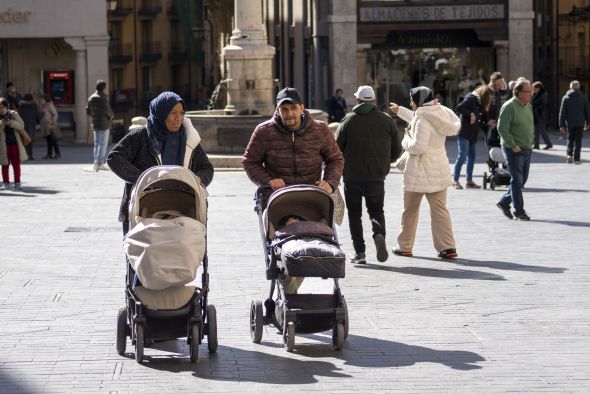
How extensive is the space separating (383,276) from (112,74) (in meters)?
40.5

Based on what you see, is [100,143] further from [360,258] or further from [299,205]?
[299,205]

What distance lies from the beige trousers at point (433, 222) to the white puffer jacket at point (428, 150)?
117 millimetres

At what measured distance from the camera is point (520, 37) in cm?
4572

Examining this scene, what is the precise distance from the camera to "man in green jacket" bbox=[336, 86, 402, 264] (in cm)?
1493

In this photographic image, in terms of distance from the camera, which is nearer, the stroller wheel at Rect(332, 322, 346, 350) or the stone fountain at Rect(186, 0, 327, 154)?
the stroller wheel at Rect(332, 322, 346, 350)

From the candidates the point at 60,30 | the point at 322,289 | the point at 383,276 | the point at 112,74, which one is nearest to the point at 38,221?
the point at 383,276

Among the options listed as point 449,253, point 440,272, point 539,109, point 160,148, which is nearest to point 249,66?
point 539,109

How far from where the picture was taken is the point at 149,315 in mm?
10250

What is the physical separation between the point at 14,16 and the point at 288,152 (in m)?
35.5

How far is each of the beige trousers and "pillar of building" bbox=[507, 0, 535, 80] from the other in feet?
99.8

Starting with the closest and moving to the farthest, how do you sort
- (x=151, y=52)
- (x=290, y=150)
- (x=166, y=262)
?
(x=166, y=262) → (x=290, y=150) → (x=151, y=52)

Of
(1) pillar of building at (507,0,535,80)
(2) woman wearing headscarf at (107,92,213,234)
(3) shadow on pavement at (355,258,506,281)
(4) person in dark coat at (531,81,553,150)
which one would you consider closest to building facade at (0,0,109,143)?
(1) pillar of building at (507,0,535,80)

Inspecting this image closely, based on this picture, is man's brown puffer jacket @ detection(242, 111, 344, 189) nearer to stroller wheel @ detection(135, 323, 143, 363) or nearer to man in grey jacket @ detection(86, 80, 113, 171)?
stroller wheel @ detection(135, 323, 143, 363)

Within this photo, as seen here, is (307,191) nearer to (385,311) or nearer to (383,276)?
(385,311)
